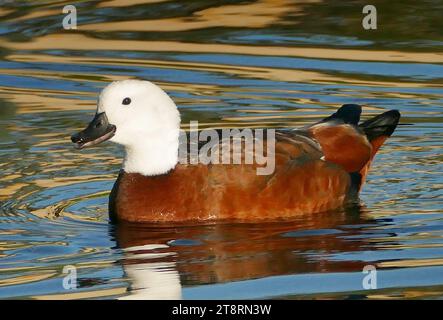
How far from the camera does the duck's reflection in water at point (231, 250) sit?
9.32 meters

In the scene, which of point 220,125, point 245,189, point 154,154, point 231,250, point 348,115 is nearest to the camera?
A: point 231,250

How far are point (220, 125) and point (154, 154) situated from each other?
260 cm

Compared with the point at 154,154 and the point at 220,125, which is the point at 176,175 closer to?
the point at 154,154

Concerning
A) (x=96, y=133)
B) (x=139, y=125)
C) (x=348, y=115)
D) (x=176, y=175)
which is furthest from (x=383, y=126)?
(x=96, y=133)

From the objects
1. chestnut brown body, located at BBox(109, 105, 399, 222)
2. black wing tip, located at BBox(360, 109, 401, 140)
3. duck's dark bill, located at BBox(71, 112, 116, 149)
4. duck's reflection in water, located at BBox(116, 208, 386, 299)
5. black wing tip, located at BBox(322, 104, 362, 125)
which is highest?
duck's dark bill, located at BBox(71, 112, 116, 149)

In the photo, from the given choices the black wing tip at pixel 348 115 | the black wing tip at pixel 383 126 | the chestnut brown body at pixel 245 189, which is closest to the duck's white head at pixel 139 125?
the chestnut brown body at pixel 245 189

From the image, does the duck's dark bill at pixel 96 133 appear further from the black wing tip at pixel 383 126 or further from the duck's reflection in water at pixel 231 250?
the black wing tip at pixel 383 126

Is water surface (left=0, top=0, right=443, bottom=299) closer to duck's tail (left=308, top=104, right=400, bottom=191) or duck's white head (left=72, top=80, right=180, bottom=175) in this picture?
duck's tail (left=308, top=104, right=400, bottom=191)

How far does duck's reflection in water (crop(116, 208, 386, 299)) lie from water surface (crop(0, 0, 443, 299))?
0.05 feet

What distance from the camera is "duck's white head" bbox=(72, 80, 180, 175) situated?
10883mm

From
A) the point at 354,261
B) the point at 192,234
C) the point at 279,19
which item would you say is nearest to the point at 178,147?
the point at 192,234

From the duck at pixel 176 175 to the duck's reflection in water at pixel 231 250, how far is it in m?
0.13

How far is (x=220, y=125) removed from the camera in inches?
534

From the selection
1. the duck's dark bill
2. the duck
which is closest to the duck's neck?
the duck
